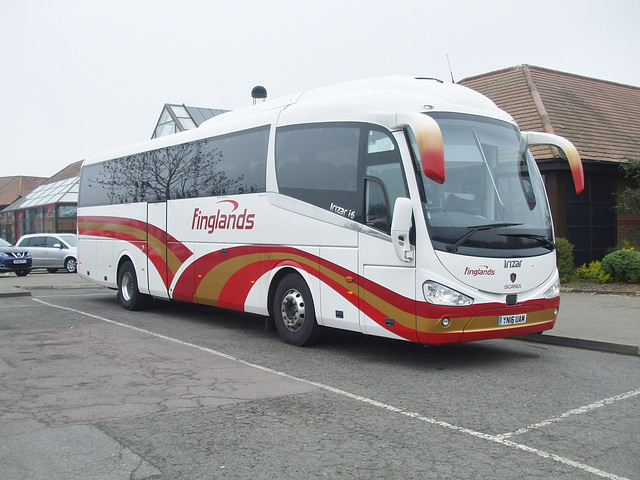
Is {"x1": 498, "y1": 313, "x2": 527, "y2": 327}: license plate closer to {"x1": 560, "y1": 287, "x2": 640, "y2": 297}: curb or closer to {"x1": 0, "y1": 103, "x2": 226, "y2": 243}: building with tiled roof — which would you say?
{"x1": 560, "y1": 287, "x2": 640, "y2": 297}: curb

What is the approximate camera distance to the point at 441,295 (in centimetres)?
793

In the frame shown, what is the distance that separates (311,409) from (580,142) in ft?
50.3

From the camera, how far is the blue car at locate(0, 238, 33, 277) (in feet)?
90.3

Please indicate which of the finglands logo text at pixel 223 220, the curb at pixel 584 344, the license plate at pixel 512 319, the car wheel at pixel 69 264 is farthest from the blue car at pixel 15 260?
the license plate at pixel 512 319

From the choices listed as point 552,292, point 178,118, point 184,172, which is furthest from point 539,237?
point 178,118

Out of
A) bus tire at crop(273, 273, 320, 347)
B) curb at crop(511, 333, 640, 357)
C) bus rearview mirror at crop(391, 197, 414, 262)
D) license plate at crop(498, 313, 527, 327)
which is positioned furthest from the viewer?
bus tire at crop(273, 273, 320, 347)

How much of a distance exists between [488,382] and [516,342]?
127 inches

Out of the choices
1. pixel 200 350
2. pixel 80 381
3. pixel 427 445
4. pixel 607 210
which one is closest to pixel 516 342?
pixel 200 350

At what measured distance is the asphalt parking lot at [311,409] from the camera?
4.89 meters

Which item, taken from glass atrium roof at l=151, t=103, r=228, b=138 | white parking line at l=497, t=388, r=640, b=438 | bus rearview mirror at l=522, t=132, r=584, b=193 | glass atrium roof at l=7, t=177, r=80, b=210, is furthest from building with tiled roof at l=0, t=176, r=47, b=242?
white parking line at l=497, t=388, r=640, b=438

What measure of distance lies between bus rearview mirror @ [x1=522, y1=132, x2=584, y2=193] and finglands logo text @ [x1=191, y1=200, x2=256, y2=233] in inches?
167

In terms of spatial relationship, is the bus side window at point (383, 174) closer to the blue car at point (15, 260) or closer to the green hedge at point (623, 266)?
the green hedge at point (623, 266)

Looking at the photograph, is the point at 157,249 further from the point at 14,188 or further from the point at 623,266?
the point at 14,188

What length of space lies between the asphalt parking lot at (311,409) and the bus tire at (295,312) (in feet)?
0.76
